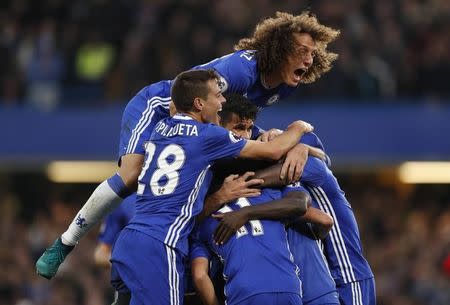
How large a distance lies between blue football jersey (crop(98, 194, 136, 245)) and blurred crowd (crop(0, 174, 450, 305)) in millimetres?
3108

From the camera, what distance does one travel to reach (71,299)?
14273 mm

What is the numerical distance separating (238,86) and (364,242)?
7759 mm

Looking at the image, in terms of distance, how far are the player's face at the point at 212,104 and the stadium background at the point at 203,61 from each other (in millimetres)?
8003

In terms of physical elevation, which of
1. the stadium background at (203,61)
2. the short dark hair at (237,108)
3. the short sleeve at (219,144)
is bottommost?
the stadium background at (203,61)

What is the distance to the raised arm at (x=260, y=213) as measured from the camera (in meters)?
7.17

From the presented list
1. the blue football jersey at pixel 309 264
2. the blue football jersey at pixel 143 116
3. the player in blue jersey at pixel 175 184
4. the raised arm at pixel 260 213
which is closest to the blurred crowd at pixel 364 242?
the blue football jersey at pixel 143 116

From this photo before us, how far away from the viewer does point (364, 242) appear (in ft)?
51.2

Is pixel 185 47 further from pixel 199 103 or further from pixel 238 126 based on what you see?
pixel 199 103

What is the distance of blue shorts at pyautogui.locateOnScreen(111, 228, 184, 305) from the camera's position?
7129mm

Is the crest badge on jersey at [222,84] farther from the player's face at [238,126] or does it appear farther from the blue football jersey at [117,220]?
the blue football jersey at [117,220]

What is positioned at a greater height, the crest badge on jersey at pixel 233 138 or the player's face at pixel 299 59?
the player's face at pixel 299 59

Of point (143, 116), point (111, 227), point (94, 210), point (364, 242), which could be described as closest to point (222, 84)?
point (143, 116)

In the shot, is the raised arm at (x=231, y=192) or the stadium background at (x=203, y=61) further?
the stadium background at (x=203, y=61)

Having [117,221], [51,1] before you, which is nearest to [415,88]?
[51,1]
